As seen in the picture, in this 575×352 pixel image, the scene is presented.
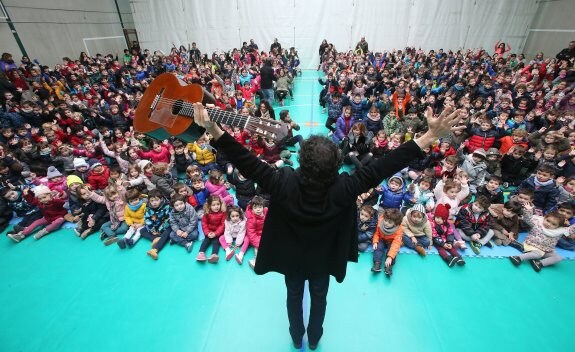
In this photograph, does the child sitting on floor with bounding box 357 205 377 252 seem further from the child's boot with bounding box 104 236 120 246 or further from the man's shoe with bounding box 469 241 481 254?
the child's boot with bounding box 104 236 120 246

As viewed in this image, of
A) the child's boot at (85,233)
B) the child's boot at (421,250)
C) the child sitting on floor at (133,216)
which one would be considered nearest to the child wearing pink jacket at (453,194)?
the child's boot at (421,250)

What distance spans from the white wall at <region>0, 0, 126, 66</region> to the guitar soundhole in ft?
36.5

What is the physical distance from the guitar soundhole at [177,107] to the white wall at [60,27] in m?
11.1

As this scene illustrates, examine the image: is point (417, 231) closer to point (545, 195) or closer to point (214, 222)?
point (545, 195)

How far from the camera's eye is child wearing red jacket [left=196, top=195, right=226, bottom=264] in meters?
3.52

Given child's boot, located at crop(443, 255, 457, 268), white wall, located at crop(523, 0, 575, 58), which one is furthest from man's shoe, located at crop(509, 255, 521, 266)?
white wall, located at crop(523, 0, 575, 58)

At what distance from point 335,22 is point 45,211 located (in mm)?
15397

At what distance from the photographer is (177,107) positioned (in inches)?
124

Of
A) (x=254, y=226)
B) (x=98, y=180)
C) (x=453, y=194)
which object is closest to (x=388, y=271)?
(x=453, y=194)

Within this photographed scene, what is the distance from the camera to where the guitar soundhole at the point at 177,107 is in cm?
313

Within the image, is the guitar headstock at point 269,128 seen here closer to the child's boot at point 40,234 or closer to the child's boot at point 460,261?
the child's boot at point 460,261

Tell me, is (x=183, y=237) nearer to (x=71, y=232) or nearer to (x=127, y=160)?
Result: (x=71, y=232)

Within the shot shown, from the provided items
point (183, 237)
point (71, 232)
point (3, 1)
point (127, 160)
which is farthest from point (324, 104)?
point (3, 1)

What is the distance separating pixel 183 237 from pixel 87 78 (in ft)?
31.1
